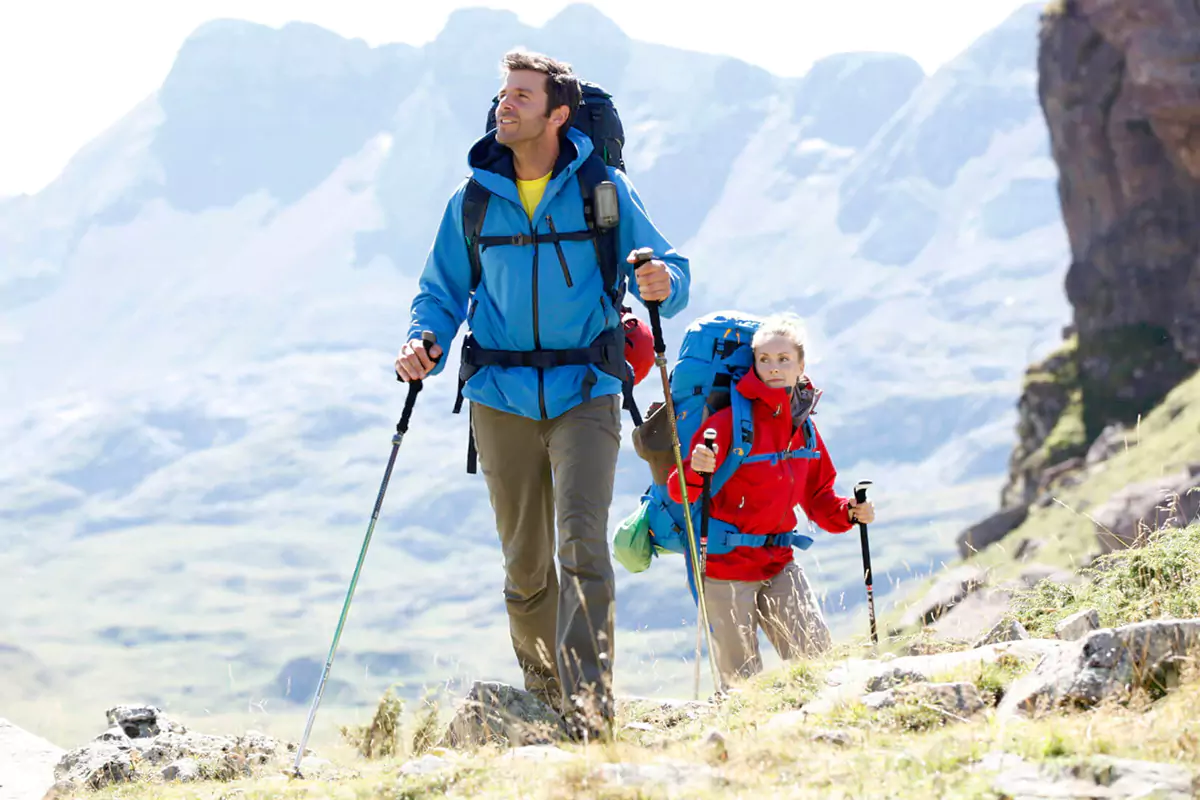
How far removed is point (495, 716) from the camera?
7.53 meters

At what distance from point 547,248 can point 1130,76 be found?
70.8 m

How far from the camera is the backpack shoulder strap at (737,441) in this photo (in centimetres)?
865

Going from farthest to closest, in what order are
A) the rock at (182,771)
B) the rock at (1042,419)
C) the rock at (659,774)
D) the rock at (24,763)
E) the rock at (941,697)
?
the rock at (1042,419)
the rock at (24,763)
the rock at (182,771)
the rock at (941,697)
the rock at (659,774)

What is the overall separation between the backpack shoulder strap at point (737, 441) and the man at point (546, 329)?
1302 millimetres

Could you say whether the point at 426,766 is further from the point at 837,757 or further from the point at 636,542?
the point at 636,542

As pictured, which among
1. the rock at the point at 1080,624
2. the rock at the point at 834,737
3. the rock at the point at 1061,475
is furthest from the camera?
the rock at the point at 1061,475

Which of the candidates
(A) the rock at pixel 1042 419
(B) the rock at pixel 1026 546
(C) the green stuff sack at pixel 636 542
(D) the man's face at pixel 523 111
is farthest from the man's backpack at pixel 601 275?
(A) the rock at pixel 1042 419

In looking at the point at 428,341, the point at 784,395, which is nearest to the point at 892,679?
the point at 784,395

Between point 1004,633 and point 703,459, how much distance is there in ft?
6.74

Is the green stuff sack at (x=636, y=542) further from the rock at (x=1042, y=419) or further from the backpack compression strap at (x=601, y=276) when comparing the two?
the rock at (x=1042, y=419)

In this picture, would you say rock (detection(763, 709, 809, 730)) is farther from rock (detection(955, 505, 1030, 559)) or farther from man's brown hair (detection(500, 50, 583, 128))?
rock (detection(955, 505, 1030, 559))

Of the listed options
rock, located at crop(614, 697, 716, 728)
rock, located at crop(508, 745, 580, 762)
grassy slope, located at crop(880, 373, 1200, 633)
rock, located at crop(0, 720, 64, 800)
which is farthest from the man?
grassy slope, located at crop(880, 373, 1200, 633)

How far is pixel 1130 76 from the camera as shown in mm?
70312

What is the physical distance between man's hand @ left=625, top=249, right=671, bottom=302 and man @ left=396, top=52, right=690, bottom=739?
10 mm
